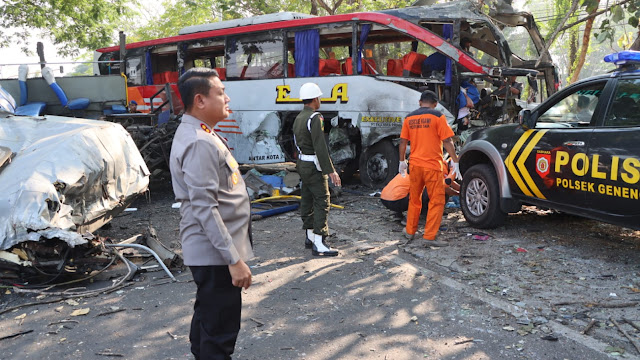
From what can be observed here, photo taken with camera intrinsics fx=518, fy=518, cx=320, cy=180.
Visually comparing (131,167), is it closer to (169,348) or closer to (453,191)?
(169,348)

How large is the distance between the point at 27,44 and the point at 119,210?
2276 centimetres

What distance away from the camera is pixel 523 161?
5.59 meters

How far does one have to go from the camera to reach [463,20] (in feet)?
28.7

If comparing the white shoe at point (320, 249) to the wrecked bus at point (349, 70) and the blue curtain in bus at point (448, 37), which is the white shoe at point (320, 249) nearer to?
the wrecked bus at point (349, 70)

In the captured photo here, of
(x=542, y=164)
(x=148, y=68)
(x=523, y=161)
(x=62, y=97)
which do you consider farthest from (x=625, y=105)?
(x=148, y=68)

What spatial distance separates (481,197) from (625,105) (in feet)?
6.60

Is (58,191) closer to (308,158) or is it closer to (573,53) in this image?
(308,158)

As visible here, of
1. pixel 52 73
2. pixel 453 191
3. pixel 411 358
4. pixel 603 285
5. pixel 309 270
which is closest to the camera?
pixel 411 358

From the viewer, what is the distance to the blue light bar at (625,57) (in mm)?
4543

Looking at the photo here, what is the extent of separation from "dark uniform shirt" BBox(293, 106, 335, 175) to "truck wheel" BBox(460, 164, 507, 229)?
1.95 m

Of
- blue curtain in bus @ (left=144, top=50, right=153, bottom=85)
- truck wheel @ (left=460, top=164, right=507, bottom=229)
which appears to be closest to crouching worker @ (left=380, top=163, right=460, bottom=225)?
truck wheel @ (left=460, top=164, right=507, bottom=229)

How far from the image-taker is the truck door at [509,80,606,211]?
193 inches

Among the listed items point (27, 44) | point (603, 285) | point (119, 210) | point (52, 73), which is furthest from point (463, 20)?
point (27, 44)

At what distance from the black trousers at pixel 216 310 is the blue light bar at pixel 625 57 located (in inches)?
158
